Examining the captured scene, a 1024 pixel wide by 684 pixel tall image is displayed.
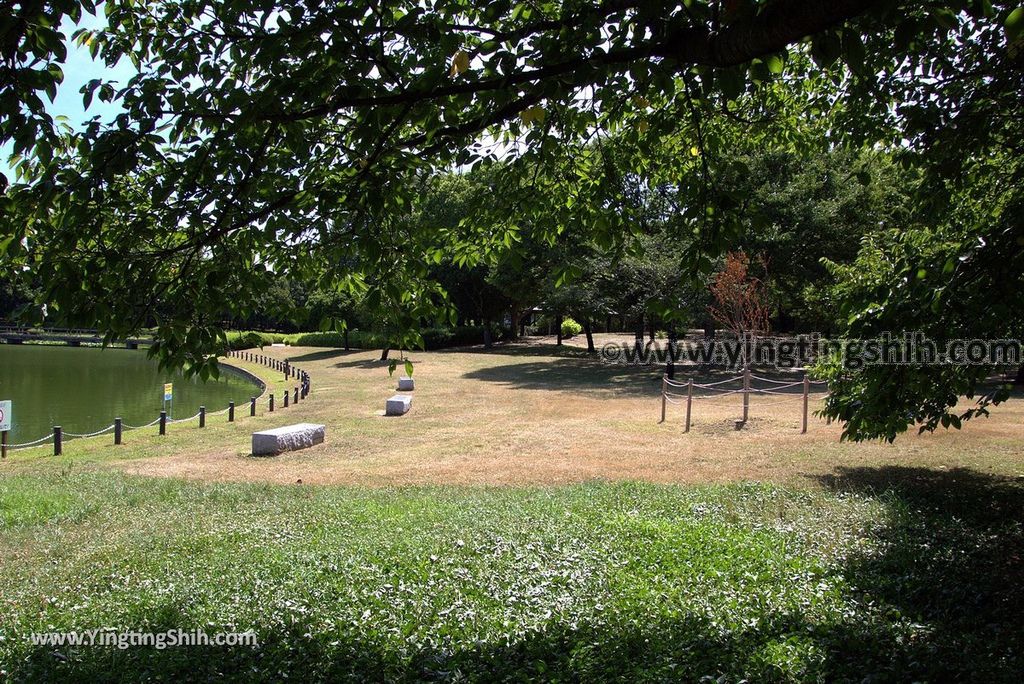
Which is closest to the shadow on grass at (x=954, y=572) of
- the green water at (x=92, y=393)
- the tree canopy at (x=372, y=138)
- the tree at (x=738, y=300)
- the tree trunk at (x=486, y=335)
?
the tree canopy at (x=372, y=138)

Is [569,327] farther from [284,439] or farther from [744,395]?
[284,439]

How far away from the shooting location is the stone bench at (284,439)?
14.3m

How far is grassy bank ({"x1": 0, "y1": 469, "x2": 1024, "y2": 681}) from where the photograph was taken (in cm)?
396

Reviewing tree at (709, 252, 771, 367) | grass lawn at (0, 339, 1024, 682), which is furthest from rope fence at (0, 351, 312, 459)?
tree at (709, 252, 771, 367)

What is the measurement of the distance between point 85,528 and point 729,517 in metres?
7.17

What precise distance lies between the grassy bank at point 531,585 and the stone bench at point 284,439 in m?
5.56

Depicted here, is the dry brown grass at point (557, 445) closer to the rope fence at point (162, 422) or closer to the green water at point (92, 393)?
the rope fence at point (162, 422)

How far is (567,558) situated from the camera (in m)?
5.83

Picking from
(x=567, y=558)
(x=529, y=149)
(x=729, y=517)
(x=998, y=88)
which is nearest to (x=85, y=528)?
(x=567, y=558)

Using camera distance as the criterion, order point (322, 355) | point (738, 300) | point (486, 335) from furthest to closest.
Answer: point (486, 335)
point (322, 355)
point (738, 300)

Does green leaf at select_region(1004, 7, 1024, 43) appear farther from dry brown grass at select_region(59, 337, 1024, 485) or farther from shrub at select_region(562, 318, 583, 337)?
shrub at select_region(562, 318, 583, 337)

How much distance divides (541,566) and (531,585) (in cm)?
45

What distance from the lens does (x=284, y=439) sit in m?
14.5

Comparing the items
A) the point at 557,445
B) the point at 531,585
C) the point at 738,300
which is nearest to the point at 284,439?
the point at 557,445
